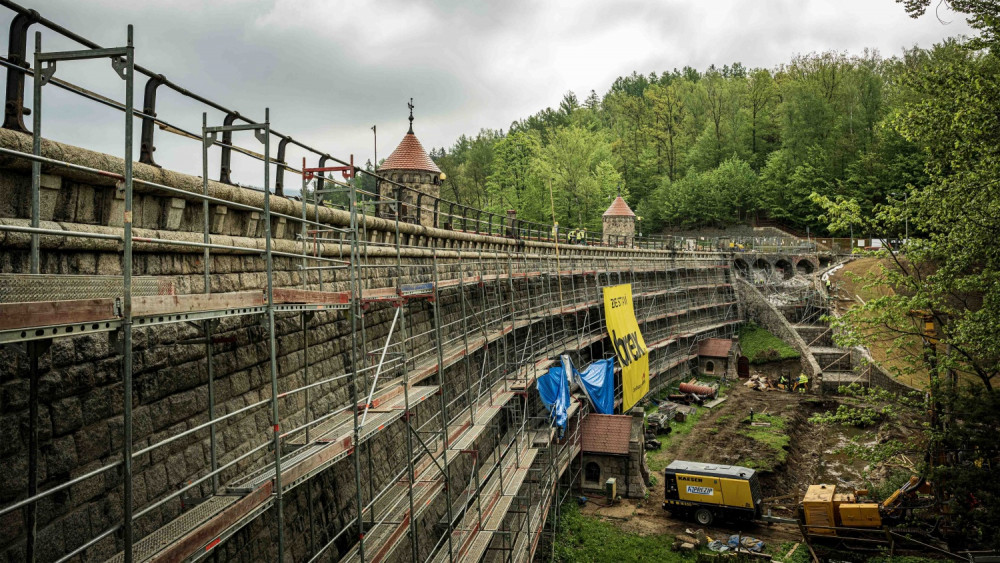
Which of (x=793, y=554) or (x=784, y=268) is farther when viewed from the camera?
(x=784, y=268)

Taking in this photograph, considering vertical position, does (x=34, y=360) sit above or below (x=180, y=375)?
above

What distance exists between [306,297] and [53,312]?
3347 millimetres

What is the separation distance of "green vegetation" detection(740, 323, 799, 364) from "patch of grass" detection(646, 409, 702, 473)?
449 inches

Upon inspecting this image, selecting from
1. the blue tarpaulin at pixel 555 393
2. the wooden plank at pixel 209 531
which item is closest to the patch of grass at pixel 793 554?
the blue tarpaulin at pixel 555 393

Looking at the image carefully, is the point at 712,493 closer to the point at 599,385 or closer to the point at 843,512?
the point at 843,512

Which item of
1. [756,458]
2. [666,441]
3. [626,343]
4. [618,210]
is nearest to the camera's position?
[756,458]

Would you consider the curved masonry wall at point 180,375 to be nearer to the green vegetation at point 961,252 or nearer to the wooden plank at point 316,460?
the wooden plank at point 316,460

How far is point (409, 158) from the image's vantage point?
22797 millimetres

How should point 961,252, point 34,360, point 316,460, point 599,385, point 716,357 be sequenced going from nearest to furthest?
point 34,360 < point 316,460 < point 961,252 < point 599,385 < point 716,357

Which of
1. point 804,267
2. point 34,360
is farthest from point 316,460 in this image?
point 804,267

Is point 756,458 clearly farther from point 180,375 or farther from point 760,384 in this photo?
point 180,375

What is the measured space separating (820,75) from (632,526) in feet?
221

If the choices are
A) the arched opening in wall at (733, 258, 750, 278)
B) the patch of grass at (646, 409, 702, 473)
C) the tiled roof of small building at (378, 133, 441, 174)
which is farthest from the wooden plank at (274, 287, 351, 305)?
the arched opening in wall at (733, 258, 750, 278)

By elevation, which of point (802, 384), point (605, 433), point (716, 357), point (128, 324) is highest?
point (128, 324)
